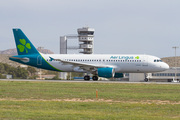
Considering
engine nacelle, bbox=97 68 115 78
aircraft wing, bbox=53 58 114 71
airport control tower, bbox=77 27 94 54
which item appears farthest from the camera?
airport control tower, bbox=77 27 94 54

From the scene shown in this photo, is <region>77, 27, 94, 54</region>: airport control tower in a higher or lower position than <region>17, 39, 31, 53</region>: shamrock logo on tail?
higher

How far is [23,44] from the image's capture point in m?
42.9

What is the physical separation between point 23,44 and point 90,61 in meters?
10.5

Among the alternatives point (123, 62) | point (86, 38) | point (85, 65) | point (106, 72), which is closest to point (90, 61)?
point (85, 65)

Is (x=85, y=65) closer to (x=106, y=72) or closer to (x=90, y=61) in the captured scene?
(x=90, y=61)

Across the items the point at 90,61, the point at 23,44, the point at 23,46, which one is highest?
the point at 23,44

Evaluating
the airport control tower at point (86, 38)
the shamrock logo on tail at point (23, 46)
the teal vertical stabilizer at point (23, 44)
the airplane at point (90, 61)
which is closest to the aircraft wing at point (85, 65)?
the airplane at point (90, 61)

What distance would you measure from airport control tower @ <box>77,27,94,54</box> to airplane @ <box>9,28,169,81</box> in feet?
151

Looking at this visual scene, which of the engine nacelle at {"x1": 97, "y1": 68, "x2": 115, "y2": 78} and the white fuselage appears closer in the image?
the engine nacelle at {"x1": 97, "y1": 68, "x2": 115, "y2": 78}

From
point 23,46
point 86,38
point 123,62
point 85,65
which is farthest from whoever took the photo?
point 86,38

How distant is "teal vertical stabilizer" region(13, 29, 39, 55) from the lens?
Answer: 42719 millimetres

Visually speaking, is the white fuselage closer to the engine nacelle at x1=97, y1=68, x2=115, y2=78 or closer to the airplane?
the airplane

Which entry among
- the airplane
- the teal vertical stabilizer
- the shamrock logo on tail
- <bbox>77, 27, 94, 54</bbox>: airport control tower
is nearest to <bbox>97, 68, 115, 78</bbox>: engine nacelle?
the airplane

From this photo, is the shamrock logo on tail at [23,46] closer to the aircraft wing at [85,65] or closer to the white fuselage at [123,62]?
the white fuselage at [123,62]
